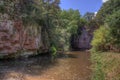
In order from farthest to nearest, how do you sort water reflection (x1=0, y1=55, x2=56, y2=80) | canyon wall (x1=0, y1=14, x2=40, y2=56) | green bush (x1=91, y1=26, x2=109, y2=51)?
green bush (x1=91, y1=26, x2=109, y2=51) → canyon wall (x1=0, y1=14, x2=40, y2=56) → water reflection (x1=0, y1=55, x2=56, y2=80)

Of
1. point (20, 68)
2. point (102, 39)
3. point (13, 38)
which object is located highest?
point (13, 38)

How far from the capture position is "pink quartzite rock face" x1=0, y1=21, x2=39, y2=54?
2261 cm

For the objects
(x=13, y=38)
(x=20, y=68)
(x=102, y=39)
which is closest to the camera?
(x=20, y=68)

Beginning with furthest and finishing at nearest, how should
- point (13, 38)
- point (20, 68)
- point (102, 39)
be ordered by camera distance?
1. point (102, 39)
2. point (13, 38)
3. point (20, 68)

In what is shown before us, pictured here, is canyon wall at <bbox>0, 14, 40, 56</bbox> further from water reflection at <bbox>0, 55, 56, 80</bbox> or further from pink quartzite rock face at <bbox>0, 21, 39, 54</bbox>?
water reflection at <bbox>0, 55, 56, 80</bbox>

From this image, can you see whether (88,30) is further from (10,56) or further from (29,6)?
(10,56)

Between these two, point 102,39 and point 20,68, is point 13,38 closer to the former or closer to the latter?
point 20,68

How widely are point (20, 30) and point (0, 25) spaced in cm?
337

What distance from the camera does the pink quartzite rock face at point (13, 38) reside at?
22.6m

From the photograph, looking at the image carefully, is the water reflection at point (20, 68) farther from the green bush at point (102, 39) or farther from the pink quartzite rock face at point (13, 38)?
the green bush at point (102, 39)

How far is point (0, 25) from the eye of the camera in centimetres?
2202

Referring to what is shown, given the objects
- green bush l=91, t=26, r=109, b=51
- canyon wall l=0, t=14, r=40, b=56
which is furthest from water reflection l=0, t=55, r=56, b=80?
green bush l=91, t=26, r=109, b=51

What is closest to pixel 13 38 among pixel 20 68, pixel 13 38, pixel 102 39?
pixel 13 38

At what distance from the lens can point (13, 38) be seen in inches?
939
